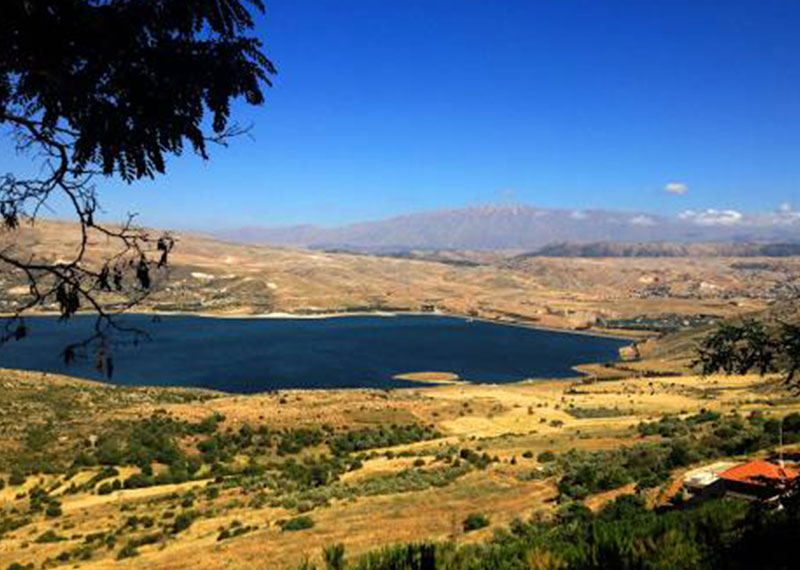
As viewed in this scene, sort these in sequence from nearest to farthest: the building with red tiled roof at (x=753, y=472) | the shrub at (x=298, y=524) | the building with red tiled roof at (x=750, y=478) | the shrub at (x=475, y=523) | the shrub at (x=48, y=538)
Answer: the building with red tiled roof at (x=750, y=478), the building with red tiled roof at (x=753, y=472), the shrub at (x=475, y=523), the shrub at (x=298, y=524), the shrub at (x=48, y=538)

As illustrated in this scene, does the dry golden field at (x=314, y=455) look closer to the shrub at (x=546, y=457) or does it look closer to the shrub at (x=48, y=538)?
the shrub at (x=48, y=538)

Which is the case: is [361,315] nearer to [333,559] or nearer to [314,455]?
[314,455]

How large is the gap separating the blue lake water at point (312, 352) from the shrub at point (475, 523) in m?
67.2

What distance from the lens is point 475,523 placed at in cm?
1970

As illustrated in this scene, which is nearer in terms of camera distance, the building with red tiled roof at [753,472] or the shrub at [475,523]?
the building with red tiled roof at [753,472]

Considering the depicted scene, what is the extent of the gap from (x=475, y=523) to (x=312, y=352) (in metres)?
105

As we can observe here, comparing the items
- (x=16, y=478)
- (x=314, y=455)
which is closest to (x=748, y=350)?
(x=314, y=455)

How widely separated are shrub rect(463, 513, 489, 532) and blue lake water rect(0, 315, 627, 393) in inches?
2645

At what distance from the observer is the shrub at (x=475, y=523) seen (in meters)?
19.6

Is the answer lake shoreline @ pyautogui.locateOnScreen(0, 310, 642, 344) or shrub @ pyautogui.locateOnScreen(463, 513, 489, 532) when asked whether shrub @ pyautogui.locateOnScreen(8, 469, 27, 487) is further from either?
lake shoreline @ pyautogui.locateOnScreen(0, 310, 642, 344)

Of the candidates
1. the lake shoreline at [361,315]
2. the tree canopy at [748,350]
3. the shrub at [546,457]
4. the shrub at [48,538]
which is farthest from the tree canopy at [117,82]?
the lake shoreline at [361,315]

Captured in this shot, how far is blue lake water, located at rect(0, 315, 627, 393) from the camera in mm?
98875

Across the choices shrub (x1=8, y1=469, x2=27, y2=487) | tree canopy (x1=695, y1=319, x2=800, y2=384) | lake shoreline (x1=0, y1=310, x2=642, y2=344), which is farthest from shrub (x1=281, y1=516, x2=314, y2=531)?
lake shoreline (x1=0, y1=310, x2=642, y2=344)

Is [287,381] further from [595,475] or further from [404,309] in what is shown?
[404,309]
